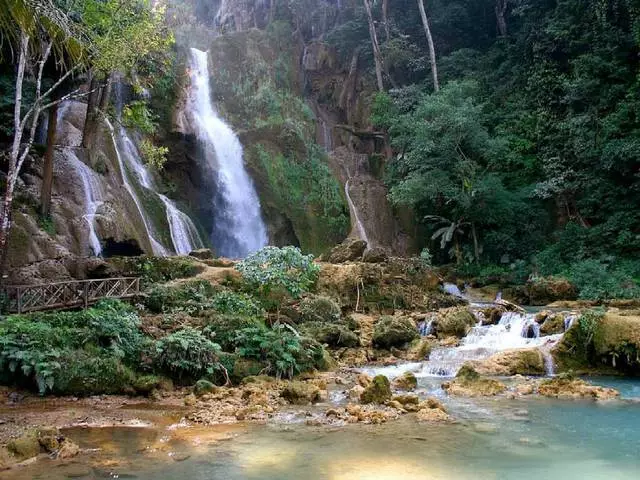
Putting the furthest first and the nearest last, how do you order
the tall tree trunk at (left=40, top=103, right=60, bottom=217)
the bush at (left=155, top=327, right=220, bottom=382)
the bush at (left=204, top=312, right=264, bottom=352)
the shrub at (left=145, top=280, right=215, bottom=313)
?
the tall tree trunk at (left=40, top=103, right=60, bottom=217), the shrub at (left=145, top=280, right=215, bottom=313), the bush at (left=204, top=312, right=264, bottom=352), the bush at (left=155, top=327, right=220, bottom=382)

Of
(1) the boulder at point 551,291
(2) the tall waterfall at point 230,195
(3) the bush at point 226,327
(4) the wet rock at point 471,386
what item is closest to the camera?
(4) the wet rock at point 471,386

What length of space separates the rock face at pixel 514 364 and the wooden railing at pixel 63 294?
8.14m

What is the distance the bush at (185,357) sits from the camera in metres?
10.3

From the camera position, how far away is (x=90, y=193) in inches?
744

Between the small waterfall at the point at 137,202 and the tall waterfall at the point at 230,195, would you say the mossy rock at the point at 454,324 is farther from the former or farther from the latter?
the tall waterfall at the point at 230,195

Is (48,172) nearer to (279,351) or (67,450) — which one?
(279,351)

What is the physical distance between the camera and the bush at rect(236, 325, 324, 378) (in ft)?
37.0

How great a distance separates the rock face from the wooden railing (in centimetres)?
814

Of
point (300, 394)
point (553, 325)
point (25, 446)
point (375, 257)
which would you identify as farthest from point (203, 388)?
point (375, 257)

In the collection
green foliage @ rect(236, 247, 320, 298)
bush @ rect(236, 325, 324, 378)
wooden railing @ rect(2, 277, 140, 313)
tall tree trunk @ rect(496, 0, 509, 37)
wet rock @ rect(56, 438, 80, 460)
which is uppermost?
tall tree trunk @ rect(496, 0, 509, 37)

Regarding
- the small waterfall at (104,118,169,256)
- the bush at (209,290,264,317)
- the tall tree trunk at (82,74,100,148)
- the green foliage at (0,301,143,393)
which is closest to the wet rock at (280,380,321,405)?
the green foliage at (0,301,143,393)

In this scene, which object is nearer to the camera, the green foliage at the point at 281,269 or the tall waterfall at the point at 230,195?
the green foliage at the point at 281,269

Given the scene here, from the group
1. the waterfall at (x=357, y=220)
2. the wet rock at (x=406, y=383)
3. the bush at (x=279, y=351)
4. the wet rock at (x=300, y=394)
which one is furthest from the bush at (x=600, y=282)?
the wet rock at (x=300, y=394)

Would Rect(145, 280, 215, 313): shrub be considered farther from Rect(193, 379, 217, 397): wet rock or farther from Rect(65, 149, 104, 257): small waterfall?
Rect(65, 149, 104, 257): small waterfall
